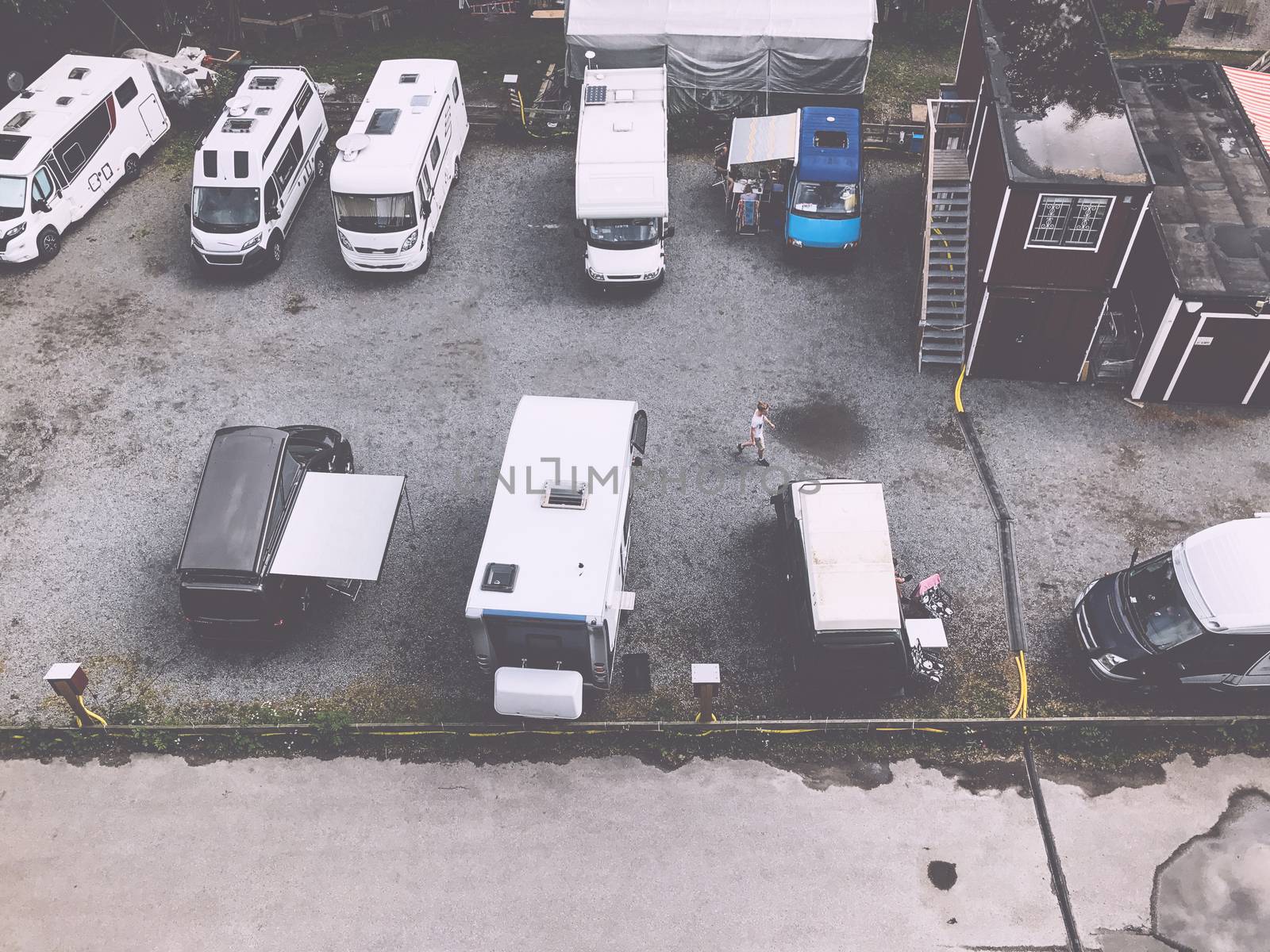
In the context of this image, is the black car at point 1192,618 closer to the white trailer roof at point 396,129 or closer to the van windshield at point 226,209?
the white trailer roof at point 396,129

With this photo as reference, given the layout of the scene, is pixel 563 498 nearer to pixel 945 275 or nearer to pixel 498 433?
pixel 498 433

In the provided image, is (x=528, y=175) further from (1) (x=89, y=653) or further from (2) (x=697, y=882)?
(2) (x=697, y=882)

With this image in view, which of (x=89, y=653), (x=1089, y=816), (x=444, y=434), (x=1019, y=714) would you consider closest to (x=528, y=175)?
Result: (x=444, y=434)

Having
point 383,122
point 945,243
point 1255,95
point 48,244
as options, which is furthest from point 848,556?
point 48,244

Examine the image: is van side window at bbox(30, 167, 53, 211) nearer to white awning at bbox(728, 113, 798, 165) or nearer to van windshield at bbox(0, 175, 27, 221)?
van windshield at bbox(0, 175, 27, 221)

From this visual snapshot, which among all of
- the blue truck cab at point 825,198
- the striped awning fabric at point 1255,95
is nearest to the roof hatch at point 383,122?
the blue truck cab at point 825,198
